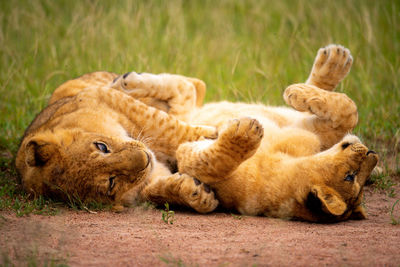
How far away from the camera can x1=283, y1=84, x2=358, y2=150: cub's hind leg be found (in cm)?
342

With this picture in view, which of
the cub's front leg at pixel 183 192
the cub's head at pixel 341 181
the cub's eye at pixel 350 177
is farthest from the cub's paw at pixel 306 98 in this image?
the cub's front leg at pixel 183 192

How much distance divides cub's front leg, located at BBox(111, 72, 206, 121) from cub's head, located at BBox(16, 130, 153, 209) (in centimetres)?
111

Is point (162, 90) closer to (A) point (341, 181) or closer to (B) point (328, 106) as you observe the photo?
(B) point (328, 106)

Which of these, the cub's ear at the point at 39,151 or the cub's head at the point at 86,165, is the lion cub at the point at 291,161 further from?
the cub's ear at the point at 39,151

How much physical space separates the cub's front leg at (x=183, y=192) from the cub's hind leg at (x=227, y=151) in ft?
0.26

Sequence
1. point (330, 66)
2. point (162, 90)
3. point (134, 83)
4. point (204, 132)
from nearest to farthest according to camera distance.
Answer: point (204, 132)
point (330, 66)
point (134, 83)
point (162, 90)

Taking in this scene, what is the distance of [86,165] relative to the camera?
3125 mm

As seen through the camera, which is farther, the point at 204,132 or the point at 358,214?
the point at 204,132

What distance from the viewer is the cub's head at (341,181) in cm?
271

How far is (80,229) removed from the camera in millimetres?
2648

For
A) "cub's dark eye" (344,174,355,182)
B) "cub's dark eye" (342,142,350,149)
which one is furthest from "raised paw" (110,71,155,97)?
"cub's dark eye" (344,174,355,182)

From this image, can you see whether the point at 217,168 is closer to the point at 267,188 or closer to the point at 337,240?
the point at 267,188

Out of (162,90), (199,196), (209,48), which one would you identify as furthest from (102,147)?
(209,48)

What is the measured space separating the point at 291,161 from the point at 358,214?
517 millimetres
